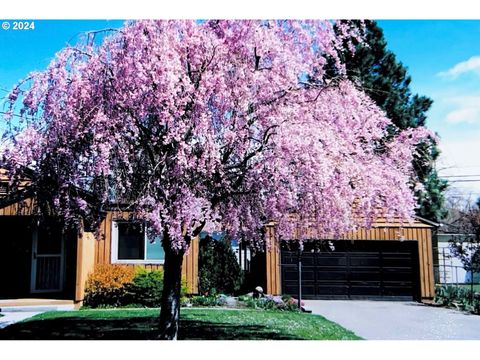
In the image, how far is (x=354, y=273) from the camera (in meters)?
11.2

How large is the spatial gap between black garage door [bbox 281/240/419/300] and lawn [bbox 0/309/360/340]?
2.42m

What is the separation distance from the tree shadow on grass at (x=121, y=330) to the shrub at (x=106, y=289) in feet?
5.91

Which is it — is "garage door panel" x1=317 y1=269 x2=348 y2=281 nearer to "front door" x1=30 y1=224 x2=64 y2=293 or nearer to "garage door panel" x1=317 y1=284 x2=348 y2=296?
"garage door panel" x1=317 y1=284 x2=348 y2=296

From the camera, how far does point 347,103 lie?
5.50 meters

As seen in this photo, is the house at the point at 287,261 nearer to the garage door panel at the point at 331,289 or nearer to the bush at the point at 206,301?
the garage door panel at the point at 331,289

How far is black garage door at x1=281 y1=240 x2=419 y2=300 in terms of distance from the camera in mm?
11156

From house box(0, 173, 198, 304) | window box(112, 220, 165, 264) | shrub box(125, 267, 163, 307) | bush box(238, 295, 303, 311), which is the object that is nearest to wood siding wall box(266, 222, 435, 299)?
bush box(238, 295, 303, 311)

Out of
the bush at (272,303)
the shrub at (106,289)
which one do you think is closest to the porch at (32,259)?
the shrub at (106,289)

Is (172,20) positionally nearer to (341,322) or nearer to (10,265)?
(341,322)

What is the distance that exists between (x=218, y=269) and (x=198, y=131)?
6216 millimetres

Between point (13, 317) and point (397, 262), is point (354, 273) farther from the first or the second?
point (13, 317)

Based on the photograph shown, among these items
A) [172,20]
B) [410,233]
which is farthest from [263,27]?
[410,233]

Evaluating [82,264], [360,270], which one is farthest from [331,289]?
[82,264]
